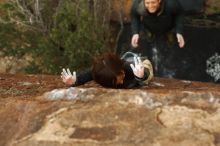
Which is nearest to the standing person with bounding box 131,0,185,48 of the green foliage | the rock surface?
the rock surface

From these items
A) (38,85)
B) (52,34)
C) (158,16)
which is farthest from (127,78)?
(52,34)

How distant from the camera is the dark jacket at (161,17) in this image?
4785 mm

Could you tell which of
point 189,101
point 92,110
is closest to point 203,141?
point 189,101

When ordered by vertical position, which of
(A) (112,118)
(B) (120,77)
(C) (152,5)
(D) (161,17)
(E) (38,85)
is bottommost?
(E) (38,85)

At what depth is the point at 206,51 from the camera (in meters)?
8.07

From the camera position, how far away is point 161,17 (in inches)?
190

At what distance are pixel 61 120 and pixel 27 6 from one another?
4.33 m

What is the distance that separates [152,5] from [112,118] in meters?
1.59

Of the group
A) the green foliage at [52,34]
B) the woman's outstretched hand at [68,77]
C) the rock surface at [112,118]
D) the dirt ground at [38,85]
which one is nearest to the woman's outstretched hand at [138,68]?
the rock surface at [112,118]

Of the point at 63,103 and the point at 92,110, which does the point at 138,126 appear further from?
the point at 63,103

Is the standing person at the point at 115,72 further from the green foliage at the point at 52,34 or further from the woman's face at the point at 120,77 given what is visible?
the green foliage at the point at 52,34

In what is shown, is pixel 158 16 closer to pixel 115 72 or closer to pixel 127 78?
pixel 127 78

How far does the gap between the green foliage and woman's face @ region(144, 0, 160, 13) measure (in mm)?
2047

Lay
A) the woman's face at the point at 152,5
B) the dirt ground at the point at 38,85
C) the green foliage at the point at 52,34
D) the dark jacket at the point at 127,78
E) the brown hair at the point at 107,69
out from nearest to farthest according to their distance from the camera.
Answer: the brown hair at the point at 107,69, the dark jacket at the point at 127,78, the dirt ground at the point at 38,85, the woman's face at the point at 152,5, the green foliage at the point at 52,34
